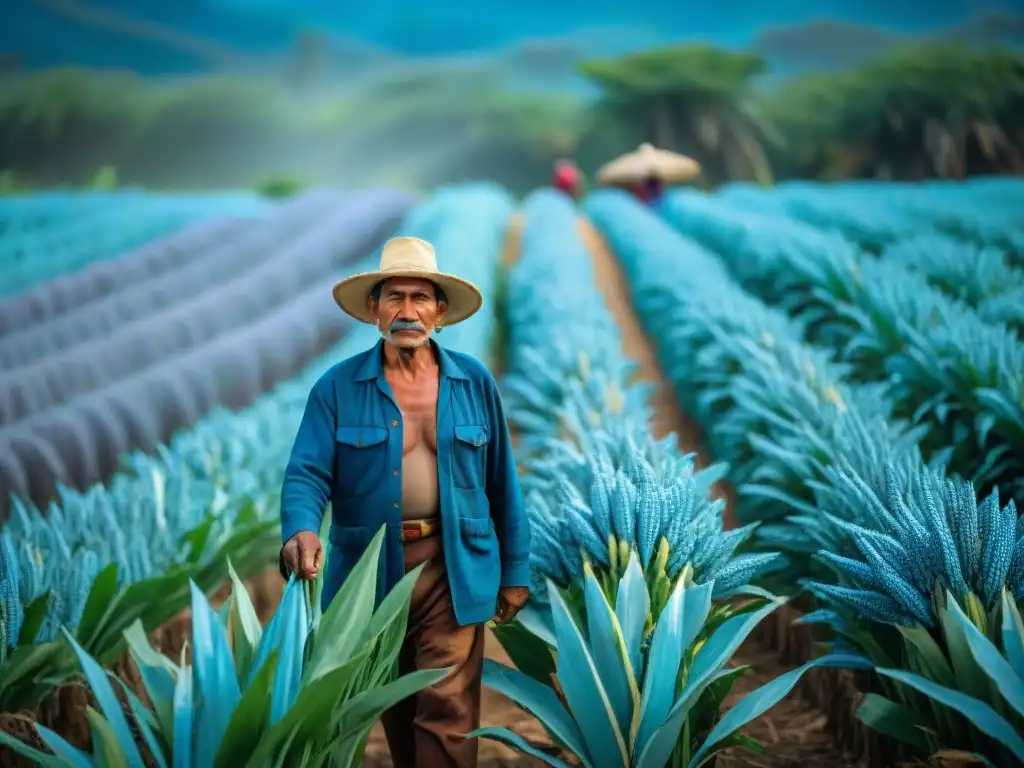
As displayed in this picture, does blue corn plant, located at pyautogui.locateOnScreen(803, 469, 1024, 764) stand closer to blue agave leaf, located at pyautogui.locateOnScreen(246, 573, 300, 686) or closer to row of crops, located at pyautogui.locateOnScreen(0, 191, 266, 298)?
blue agave leaf, located at pyautogui.locateOnScreen(246, 573, 300, 686)

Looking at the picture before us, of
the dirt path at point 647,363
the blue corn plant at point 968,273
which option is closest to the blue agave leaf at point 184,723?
the dirt path at point 647,363

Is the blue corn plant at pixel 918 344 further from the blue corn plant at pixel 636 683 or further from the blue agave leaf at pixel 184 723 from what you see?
the blue agave leaf at pixel 184 723

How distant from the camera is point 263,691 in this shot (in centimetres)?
140

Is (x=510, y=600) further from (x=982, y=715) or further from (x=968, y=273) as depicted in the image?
(x=968, y=273)

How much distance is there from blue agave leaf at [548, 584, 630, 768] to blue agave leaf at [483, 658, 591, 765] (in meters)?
0.05

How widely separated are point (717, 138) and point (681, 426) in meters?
20.8

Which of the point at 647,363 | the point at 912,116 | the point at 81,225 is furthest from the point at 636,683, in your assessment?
the point at 912,116

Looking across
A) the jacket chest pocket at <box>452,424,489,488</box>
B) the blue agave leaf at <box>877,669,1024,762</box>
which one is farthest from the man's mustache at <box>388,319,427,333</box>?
the blue agave leaf at <box>877,669,1024,762</box>

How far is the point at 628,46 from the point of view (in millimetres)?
→ 24141

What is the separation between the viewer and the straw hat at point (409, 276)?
1733 mm

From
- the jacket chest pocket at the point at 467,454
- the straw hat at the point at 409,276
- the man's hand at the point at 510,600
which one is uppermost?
the straw hat at the point at 409,276

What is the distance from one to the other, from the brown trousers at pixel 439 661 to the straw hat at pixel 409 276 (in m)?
0.49

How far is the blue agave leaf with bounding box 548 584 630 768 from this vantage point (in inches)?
64.0

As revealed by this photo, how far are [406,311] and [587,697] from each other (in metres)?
0.81
